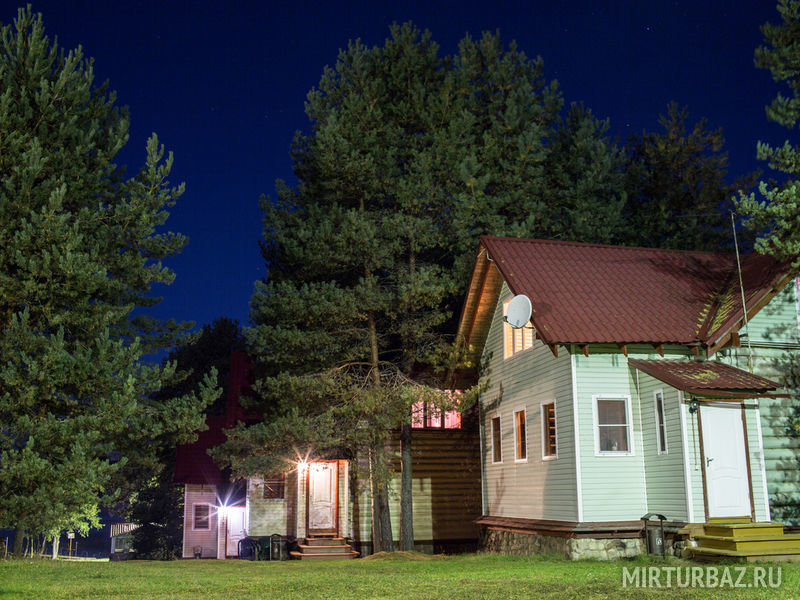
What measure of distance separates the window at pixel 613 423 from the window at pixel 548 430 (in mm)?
1190

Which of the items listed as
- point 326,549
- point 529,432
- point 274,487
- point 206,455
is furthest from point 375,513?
point 206,455

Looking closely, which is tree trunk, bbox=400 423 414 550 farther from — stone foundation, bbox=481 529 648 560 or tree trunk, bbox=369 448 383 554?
stone foundation, bbox=481 529 648 560

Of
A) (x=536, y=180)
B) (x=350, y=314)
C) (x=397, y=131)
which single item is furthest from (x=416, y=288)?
(x=536, y=180)

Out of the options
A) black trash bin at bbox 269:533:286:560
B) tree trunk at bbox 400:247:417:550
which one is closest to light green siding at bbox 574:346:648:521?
tree trunk at bbox 400:247:417:550

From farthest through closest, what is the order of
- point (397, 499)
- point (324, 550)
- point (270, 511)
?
1. point (270, 511)
2. point (397, 499)
3. point (324, 550)

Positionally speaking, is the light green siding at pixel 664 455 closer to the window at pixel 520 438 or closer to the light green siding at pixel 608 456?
the light green siding at pixel 608 456

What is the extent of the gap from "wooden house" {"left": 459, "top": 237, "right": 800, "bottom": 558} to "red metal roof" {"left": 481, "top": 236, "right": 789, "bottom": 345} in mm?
45

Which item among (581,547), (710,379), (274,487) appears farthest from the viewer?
(274,487)

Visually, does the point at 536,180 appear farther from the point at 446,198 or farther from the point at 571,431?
the point at 571,431

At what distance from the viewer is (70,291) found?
55.6 ft

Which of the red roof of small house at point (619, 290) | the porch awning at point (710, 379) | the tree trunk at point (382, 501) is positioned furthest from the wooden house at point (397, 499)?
the porch awning at point (710, 379)

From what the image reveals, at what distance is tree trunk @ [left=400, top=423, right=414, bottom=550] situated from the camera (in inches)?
850

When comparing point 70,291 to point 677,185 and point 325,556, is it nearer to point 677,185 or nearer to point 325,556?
point 325,556

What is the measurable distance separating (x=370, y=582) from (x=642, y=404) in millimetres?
7179
